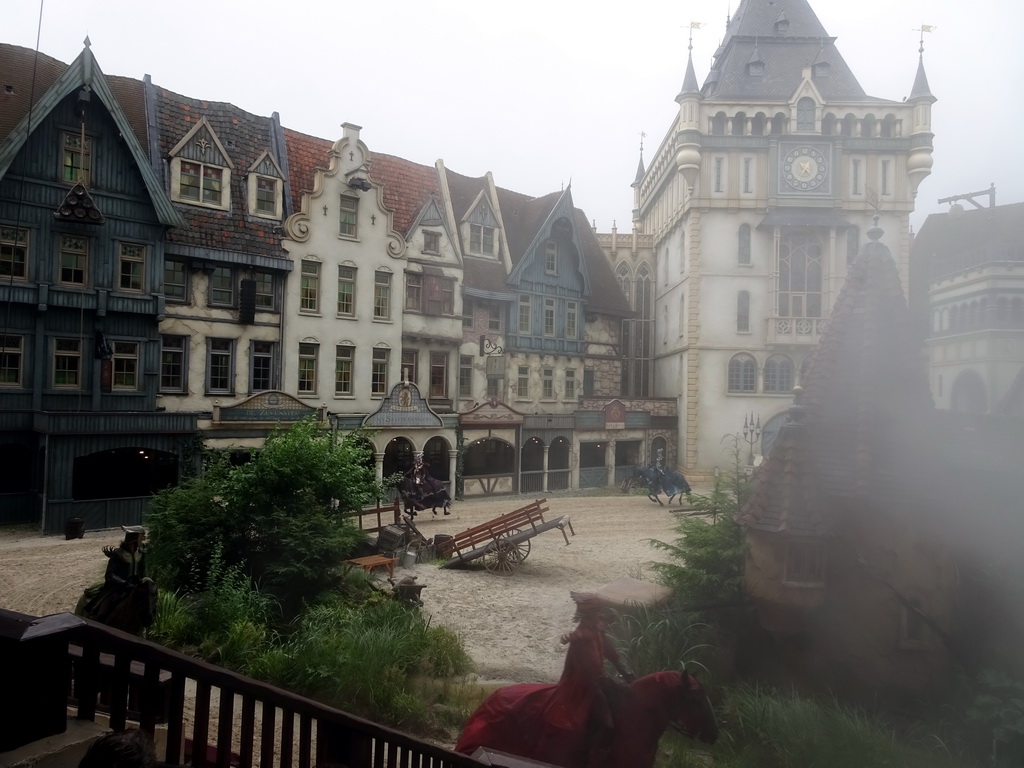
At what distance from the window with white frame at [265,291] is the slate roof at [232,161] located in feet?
2.48

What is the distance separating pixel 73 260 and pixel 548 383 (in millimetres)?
18511

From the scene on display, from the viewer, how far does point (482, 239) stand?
28.6 m

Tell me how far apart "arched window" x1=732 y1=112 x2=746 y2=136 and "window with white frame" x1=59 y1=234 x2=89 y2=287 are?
2799 cm

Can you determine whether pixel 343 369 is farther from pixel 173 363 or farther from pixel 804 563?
pixel 804 563

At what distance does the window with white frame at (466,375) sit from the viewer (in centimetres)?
2750

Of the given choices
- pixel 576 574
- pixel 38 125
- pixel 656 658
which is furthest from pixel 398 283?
pixel 656 658

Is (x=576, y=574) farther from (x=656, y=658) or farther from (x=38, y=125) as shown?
(x=38, y=125)

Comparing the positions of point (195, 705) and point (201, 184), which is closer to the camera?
point (195, 705)

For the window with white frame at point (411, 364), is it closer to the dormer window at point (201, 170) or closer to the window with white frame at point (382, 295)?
the window with white frame at point (382, 295)

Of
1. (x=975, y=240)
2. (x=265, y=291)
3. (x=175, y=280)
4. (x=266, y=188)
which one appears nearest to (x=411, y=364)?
(x=265, y=291)

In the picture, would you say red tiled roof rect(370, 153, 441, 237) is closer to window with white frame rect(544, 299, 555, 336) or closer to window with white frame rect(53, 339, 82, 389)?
window with white frame rect(544, 299, 555, 336)

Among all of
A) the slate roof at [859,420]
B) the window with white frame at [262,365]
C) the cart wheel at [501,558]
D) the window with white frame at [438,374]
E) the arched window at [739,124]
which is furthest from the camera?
the arched window at [739,124]

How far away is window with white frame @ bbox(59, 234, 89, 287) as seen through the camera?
18484 millimetres

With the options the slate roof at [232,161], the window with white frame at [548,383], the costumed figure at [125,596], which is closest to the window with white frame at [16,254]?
the slate roof at [232,161]
